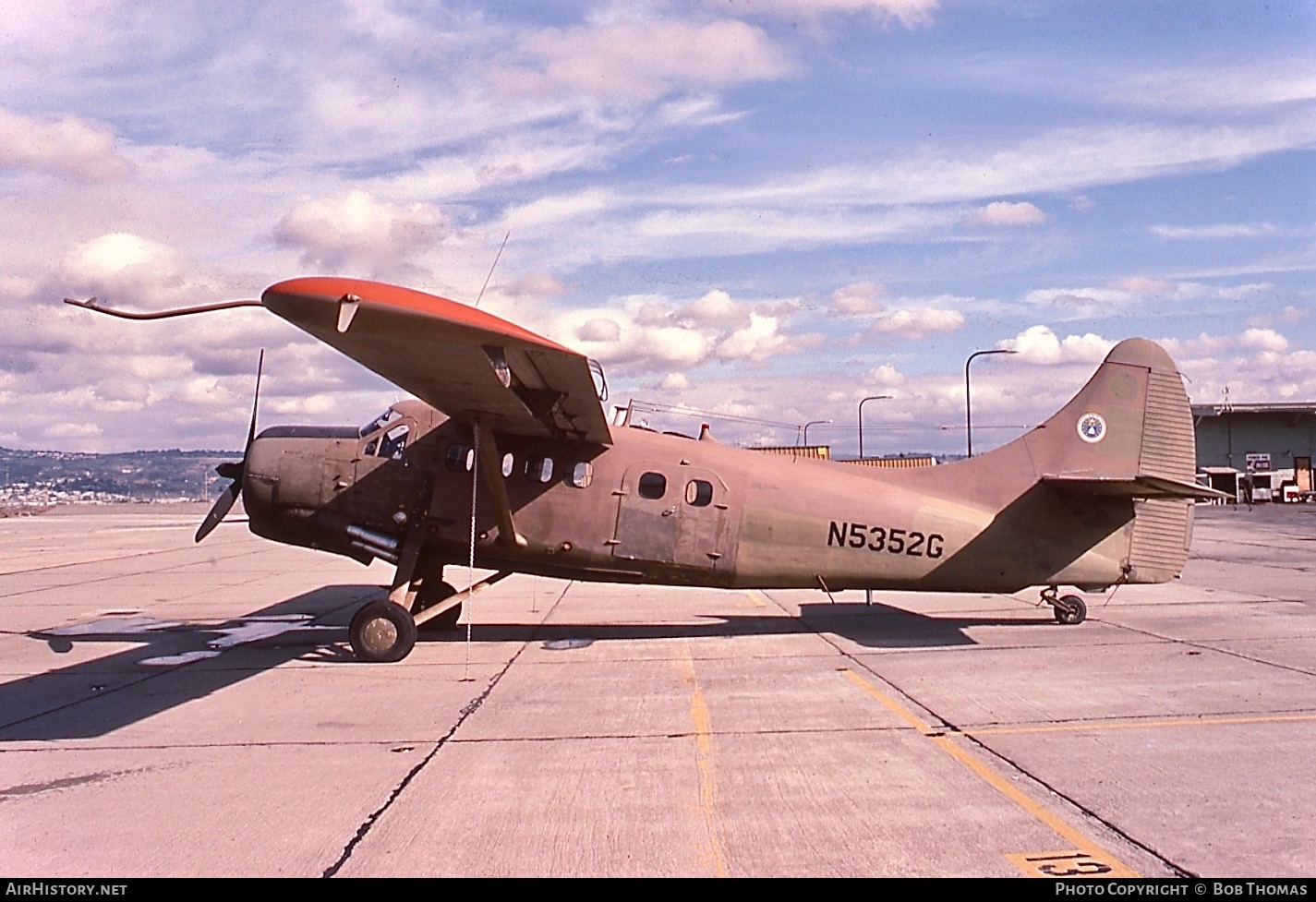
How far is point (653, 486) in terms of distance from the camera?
12.1m

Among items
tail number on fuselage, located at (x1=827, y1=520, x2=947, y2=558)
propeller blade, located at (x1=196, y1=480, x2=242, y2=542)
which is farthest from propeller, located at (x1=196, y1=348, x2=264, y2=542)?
tail number on fuselage, located at (x1=827, y1=520, x2=947, y2=558)

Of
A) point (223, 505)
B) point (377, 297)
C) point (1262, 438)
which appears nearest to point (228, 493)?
point (223, 505)

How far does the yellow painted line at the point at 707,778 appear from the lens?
5094 millimetres

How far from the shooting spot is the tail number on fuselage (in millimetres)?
12008

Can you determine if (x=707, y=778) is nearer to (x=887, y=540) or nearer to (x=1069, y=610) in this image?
(x=887, y=540)

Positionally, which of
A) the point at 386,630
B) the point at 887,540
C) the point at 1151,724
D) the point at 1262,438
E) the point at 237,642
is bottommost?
the point at 237,642

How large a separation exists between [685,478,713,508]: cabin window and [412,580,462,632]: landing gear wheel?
3608 mm

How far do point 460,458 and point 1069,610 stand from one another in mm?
8785

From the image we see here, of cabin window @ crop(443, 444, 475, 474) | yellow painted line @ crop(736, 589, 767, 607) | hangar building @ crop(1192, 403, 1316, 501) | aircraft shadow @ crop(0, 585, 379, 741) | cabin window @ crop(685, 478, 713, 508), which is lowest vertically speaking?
aircraft shadow @ crop(0, 585, 379, 741)

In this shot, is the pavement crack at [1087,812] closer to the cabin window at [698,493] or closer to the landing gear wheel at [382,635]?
the cabin window at [698,493]

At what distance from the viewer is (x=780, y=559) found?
1200 cm

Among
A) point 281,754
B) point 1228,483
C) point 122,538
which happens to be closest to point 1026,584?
point 281,754

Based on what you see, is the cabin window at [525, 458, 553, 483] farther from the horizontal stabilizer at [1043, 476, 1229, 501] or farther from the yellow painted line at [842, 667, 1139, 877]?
the horizontal stabilizer at [1043, 476, 1229, 501]

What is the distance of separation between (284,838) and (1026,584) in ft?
32.0
